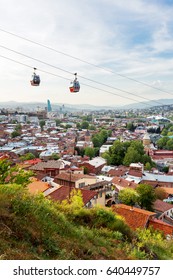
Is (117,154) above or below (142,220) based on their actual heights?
below

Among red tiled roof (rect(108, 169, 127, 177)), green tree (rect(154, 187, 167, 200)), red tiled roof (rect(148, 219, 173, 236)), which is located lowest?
green tree (rect(154, 187, 167, 200))

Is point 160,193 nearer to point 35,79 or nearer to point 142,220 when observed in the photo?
point 142,220

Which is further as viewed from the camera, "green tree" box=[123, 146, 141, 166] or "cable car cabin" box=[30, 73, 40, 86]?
"green tree" box=[123, 146, 141, 166]

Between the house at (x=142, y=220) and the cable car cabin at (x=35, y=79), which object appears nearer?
the cable car cabin at (x=35, y=79)

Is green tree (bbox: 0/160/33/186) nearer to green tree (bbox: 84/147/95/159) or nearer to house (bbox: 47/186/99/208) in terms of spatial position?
house (bbox: 47/186/99/208)

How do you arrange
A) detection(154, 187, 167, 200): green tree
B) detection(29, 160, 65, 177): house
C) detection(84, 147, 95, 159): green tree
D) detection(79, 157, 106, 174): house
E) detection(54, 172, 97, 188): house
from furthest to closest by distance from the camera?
detection(84, 147, 95, 159): green tree < detection(79, 157, 106, 174): house < detection(29, 160, 65, 177): house < detection(154, 187, 167, 200): green tree < detection(54, 172, 97, 188): house

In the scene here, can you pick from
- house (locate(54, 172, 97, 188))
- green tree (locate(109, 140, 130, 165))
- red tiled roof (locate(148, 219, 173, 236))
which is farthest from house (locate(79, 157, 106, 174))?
red tiled roof (locate(148, 219, 173, 236))

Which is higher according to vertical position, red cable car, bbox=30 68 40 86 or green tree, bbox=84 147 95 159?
red cable car, bbox=30 68 40 86

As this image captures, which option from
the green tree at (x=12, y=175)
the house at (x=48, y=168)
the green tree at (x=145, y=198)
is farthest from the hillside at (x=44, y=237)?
the house at (x=48, y=168)

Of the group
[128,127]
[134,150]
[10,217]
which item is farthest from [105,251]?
[128,127]

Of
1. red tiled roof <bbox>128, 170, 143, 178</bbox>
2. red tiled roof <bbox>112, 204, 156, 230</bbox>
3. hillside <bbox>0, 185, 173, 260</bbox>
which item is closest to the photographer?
hillside <bbox>0, 185, 173, 260</bbox>

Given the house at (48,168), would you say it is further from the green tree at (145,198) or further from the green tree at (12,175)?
→ the green tree at (12,175)

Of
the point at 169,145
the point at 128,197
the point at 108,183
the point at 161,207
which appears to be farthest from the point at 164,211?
the point at 169,145
